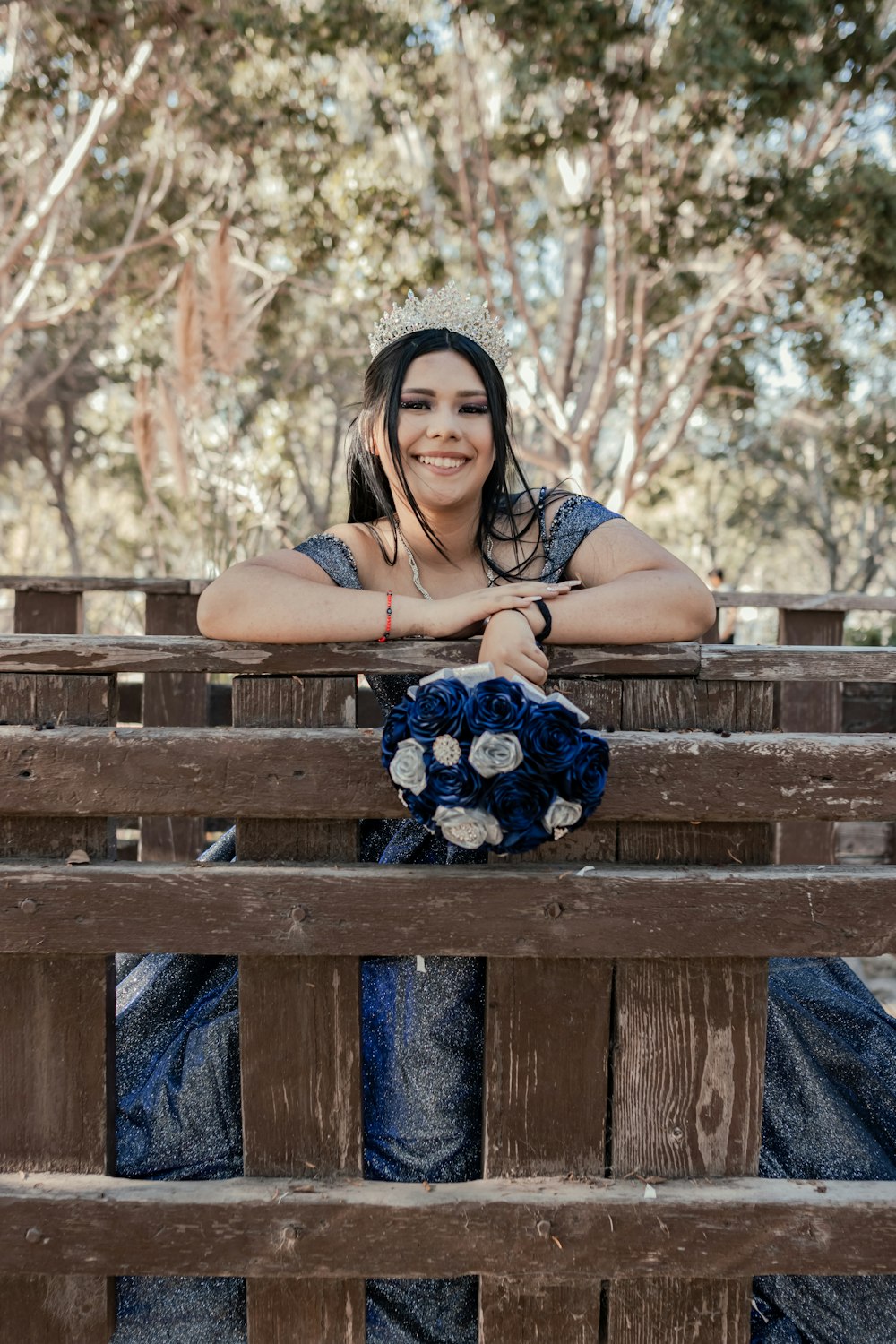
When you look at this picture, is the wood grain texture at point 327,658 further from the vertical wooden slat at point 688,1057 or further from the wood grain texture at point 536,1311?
the wood grain texture at point 536,1311

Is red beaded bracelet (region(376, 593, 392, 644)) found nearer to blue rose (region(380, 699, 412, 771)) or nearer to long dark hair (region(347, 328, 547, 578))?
blue rose (region(380, 699, 412, 771))

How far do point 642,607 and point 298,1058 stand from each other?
83 cm

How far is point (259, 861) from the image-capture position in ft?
4.70

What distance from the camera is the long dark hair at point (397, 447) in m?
2.24

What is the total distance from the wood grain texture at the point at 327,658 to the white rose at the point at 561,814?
0.78 feet

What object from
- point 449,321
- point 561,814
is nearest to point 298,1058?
point 561,814

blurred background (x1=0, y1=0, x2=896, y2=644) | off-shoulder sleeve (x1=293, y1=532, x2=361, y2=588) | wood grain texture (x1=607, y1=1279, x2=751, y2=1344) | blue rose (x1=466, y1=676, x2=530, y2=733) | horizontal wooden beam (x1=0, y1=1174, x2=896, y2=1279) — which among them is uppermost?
blurred background (x1=0, y1=0, x2=896, y2=644)

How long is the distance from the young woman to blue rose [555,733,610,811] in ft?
0.61

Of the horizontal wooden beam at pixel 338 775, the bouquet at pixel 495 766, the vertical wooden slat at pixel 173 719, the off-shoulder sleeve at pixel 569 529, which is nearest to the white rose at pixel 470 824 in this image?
the bouquet at pixel 495 766

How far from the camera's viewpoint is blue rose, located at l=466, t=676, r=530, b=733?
129 centimetres

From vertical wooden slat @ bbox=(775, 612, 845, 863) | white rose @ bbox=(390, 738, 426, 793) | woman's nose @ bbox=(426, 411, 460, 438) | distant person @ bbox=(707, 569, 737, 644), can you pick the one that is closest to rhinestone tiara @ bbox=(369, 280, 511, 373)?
woman's nose @ bbox=(426, 411, 460, 438)

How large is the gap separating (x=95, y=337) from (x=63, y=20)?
361 inches

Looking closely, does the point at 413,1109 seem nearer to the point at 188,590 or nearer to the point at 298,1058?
the point at 298,1058

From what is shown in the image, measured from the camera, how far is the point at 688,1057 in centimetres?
144
